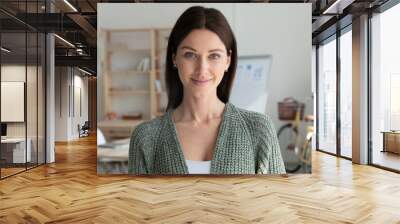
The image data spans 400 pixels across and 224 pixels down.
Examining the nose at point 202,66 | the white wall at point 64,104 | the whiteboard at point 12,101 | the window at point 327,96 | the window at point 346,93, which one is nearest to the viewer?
the nose at point 202,66

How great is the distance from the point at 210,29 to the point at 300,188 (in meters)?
2.50

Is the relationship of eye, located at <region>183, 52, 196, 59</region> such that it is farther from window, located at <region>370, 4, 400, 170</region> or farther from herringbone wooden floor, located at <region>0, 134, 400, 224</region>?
window, located at <region>370, 4, 400, 170</region>

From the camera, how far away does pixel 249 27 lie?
5.88 meters

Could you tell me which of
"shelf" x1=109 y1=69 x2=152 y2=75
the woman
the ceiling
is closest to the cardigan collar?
the woman

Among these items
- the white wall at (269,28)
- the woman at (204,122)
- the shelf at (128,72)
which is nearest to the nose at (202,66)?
the woman at (204,122)

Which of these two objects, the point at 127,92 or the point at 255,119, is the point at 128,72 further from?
the point at 255,119

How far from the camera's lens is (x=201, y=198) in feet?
16.2

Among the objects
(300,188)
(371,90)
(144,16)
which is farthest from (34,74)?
(371,90)

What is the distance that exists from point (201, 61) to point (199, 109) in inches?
26.7

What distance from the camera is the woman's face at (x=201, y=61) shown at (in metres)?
5.54

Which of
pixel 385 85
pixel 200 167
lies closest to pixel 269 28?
pixel 200 167

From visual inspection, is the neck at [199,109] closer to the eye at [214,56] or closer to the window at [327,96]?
the eye at [214,56]

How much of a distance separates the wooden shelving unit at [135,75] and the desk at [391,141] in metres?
4.29

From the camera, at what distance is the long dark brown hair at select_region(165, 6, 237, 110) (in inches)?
225
